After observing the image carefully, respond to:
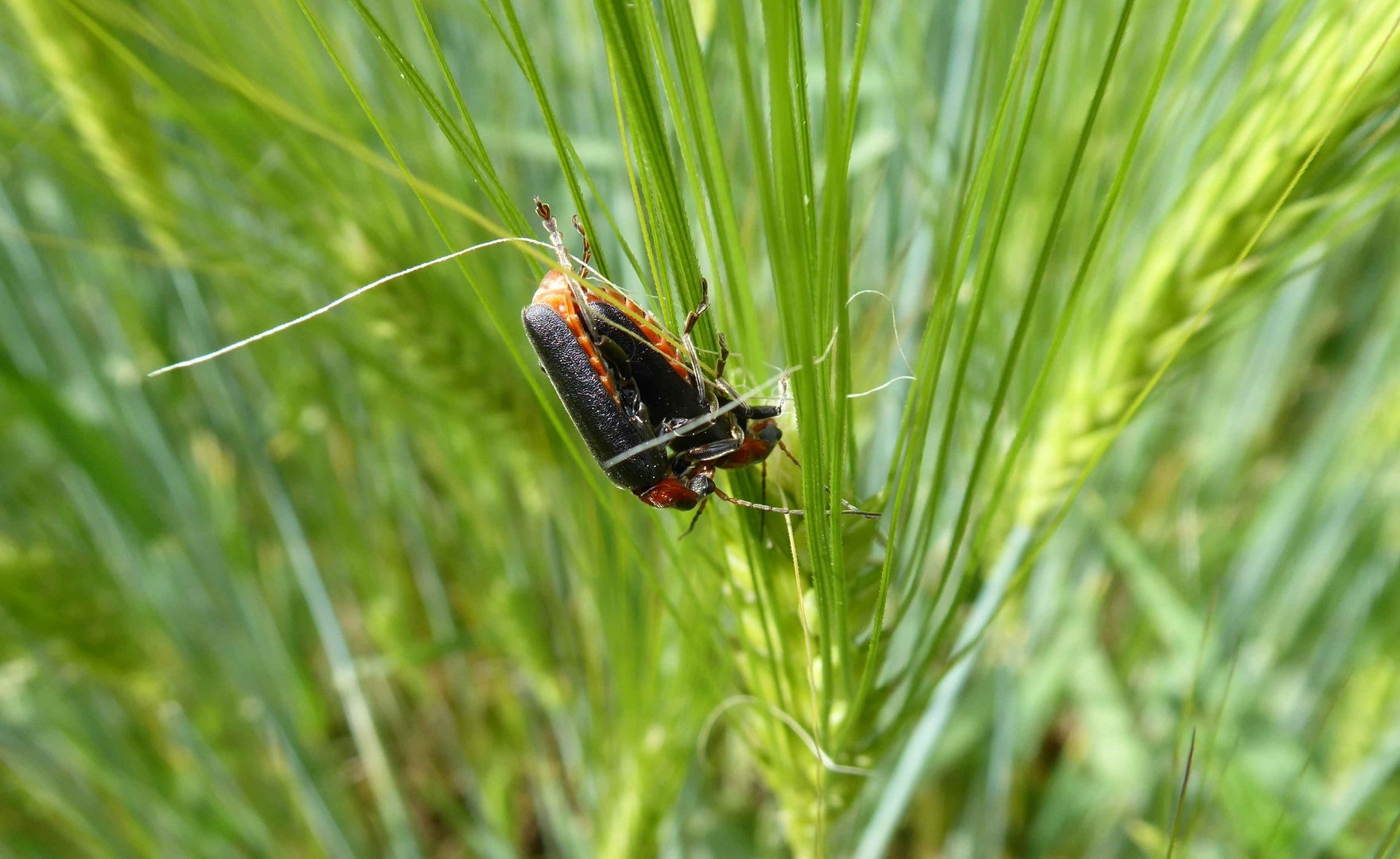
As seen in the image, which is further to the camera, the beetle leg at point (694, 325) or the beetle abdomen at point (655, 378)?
the beetle abdomen at point (655, 378)

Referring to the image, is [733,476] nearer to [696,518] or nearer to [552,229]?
[696,518]

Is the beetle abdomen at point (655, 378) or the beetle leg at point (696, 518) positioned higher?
the beetle abdomen at point (655, 378)

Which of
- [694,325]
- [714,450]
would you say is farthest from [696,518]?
[694,325]

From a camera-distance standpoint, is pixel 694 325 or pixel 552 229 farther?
pixel 552 229

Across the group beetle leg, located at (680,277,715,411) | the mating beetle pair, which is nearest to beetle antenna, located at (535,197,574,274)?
the mating beetle pair

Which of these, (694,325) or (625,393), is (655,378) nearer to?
(625,393)

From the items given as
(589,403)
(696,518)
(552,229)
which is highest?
(552,229)

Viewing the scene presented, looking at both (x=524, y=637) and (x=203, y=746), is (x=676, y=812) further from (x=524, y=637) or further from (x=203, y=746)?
(x=203, y=746)

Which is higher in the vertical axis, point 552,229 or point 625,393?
point 552,229

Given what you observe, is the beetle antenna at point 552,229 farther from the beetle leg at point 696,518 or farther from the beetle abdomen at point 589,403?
the beetle leg at point 696,518

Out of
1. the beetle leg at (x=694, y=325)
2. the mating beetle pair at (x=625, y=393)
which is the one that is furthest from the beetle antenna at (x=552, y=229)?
the beetle leg at (x=694, y=325)
